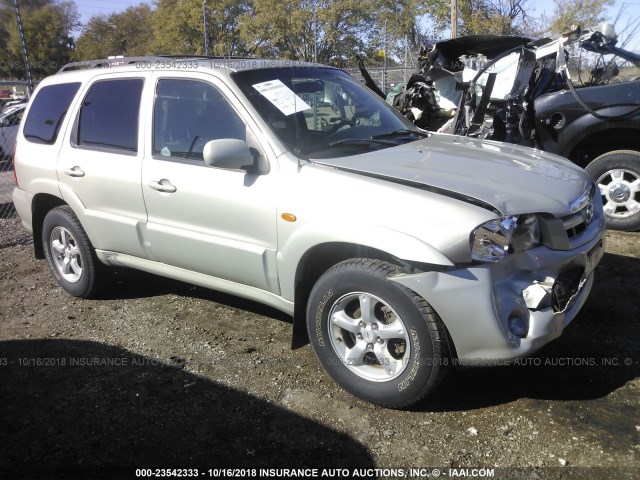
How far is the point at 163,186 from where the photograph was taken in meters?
3.77

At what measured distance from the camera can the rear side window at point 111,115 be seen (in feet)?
13.4

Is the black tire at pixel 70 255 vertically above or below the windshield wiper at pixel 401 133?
below

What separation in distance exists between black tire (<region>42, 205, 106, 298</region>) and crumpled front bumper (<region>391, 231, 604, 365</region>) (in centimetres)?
290

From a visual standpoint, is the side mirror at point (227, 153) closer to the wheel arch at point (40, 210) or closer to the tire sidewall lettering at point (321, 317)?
the tire sidewall lettering at point (321, 317)

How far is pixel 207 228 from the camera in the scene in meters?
3.63

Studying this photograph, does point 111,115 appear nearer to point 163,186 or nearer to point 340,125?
point 163,186

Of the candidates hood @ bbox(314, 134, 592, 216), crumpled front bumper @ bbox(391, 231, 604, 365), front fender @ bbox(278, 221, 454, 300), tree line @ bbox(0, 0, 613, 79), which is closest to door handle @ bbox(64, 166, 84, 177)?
front fender @ bbox(278, 221, 454, 300)

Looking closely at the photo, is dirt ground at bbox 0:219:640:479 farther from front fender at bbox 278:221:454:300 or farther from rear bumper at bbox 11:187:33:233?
rear bumper at bbox 11:187:33:233

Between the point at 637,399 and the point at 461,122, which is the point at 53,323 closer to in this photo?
the point at 637,399

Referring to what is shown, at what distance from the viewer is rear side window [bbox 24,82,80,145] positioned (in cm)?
462

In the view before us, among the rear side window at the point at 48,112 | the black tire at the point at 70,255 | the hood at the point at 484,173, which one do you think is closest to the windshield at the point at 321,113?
the hood at the point at 484,173

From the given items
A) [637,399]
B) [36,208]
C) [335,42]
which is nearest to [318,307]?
[637,399]

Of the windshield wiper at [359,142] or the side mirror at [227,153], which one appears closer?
the side mirror at [227,153]

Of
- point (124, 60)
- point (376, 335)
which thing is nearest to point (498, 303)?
point (376, 335)
